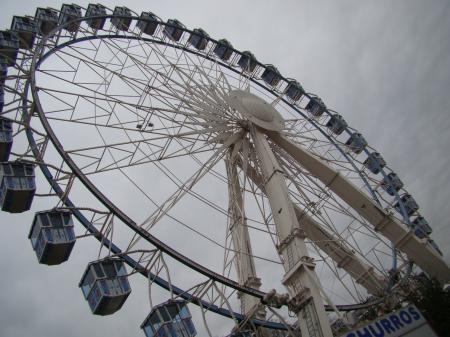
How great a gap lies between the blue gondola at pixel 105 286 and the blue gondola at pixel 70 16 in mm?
11075

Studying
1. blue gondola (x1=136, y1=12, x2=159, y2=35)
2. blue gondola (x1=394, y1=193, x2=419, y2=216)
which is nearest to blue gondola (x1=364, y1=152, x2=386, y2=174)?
blue gondola (x1=394, y1=193, x2=419, y2=216)

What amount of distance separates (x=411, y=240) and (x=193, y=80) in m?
10.5

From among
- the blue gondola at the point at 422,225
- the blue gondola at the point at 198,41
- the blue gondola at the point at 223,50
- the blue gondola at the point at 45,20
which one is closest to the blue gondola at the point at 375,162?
the blue gondola at the point at 422,225

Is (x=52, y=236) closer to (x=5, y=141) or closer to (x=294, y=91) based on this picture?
(x=5, y=141)

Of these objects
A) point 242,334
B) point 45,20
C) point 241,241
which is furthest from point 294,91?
point 242,334

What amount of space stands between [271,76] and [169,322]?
50.6 ft

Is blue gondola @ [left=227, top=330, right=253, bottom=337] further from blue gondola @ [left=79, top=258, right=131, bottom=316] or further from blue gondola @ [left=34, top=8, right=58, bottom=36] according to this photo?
blue gondola @ [left=34, top=8, right=58, bottom=36]

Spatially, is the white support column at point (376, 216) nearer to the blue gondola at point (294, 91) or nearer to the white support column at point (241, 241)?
the white support column at point (241, 241)

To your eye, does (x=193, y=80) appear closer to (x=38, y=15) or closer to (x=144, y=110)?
Result: (x=144, y=110)

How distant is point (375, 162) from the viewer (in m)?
20.4

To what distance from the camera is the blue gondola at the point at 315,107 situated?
73.1 feet

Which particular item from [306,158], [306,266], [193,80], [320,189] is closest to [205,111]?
[193,80]

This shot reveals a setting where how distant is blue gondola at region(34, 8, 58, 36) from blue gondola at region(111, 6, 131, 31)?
2.80 metres

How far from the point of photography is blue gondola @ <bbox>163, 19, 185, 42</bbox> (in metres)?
21.0
